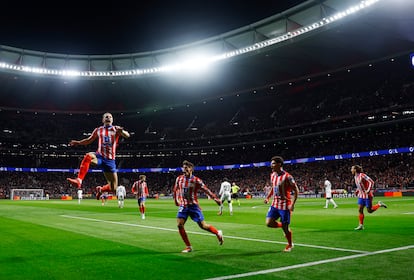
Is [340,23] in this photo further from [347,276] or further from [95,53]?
[347,276]

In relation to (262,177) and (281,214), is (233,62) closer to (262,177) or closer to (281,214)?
(262,177)

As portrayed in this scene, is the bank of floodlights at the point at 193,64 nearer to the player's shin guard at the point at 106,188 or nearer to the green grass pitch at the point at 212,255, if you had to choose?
the green grass pitch at the point at 212,255

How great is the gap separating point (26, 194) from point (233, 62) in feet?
129

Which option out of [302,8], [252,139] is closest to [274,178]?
[302,8]

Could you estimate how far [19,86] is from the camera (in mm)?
69312

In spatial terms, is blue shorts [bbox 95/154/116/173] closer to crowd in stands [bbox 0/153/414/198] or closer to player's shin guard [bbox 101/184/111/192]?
player's shin guard [bbox 101/184/111/192]

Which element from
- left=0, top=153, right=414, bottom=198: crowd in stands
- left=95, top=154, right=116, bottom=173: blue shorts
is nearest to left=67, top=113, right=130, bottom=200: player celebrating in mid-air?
left=95, top=154, right=116, bottom=173: blue shorts

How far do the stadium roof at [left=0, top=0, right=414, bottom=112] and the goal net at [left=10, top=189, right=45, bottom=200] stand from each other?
17.5m

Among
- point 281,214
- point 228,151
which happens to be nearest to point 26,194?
point 228,151

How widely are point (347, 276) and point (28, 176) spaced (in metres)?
79.5

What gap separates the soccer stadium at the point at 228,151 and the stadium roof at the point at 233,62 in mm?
263

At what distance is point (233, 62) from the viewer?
187ft

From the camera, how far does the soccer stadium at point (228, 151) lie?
32.6ft

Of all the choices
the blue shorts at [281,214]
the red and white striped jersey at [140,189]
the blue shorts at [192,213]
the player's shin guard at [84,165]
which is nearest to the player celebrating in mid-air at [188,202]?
the blue shorts at [192,213]
